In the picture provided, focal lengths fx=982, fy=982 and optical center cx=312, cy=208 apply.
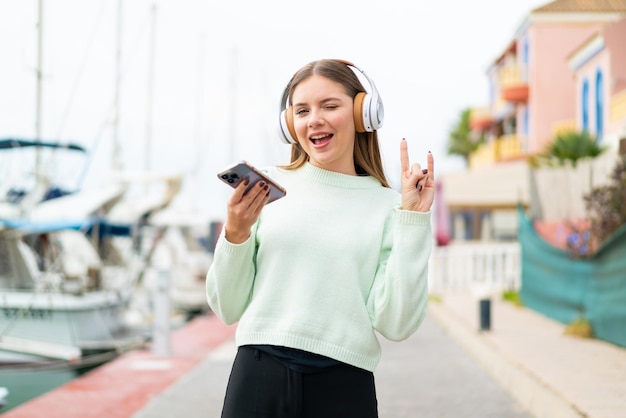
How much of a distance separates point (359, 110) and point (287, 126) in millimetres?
250

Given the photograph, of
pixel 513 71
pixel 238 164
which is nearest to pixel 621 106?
pixel 513 71

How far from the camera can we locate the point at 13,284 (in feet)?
58.3

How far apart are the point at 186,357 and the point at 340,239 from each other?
978 cm

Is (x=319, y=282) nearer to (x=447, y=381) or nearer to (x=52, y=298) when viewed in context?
(x=447, y=381)

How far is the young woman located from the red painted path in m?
5.24

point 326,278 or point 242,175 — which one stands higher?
point 242,175

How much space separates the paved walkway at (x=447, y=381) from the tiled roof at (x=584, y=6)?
888 inches

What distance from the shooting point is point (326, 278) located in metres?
2.81

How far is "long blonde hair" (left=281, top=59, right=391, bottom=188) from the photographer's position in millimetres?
3016

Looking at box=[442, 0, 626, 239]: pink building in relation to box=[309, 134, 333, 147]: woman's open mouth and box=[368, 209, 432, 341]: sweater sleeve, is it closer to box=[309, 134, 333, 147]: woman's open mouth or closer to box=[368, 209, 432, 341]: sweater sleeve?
box=[309, 134, 333, 147]: woman's open mouth

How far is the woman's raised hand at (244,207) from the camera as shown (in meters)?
2.67

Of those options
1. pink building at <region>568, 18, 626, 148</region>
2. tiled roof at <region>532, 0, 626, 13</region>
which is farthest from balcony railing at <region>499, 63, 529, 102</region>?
pink building at <region>568, 18, 626, 148</region>

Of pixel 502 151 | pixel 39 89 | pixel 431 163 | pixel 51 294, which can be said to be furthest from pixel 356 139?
pixel 502 151

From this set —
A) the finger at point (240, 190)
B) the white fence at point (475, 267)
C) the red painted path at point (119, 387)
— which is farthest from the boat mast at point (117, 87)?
the finger at point (240, 190)
